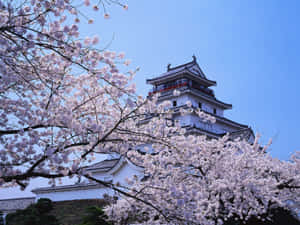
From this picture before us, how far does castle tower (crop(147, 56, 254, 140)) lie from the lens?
28.9 m

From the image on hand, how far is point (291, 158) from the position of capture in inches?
542

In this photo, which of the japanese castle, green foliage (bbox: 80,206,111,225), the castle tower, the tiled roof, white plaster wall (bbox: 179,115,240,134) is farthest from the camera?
the tiled roof

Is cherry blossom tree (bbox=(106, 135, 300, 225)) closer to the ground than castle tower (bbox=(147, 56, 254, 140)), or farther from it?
closer to the ground

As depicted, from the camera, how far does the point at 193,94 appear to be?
29.2m

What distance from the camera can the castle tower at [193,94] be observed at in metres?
28.9

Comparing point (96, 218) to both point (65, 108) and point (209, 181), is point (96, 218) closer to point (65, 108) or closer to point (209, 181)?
point (209, 181)

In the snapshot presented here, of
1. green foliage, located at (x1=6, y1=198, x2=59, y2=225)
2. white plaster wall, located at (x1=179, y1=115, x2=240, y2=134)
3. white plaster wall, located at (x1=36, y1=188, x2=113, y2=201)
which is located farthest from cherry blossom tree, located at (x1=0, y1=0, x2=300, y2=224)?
white plaster wall, located at (x1=179, y1=115, x2=240, y2=134)

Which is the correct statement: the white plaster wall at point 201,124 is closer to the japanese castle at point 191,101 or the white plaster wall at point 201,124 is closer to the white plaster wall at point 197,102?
the japanese castle at point 191,101

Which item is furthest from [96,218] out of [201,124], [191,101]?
[191,101]

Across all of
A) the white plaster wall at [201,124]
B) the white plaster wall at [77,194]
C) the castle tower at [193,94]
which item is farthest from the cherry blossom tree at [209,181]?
the castle tower at [193,94]

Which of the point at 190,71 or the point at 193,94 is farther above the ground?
the point at 190,71

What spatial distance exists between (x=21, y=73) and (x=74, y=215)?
12955 mm

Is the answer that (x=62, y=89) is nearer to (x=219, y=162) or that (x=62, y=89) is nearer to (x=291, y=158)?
(x=219, y=162)

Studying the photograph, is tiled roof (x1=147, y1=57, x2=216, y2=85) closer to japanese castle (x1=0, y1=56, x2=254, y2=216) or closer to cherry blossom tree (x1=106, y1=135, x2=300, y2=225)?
japanese castle (x1=0, y1=56, x2=254, y2=216)
